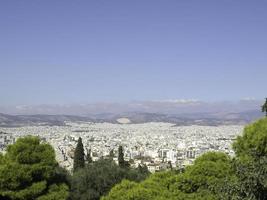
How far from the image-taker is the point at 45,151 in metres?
23.3

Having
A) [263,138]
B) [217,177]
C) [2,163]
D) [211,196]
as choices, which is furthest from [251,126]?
[2,163]

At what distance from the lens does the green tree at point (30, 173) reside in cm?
2205

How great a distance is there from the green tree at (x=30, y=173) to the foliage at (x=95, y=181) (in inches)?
132

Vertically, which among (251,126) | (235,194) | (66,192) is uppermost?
(251,126)

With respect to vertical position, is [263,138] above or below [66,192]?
above

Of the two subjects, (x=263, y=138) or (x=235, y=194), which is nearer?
(x=235, y=194)

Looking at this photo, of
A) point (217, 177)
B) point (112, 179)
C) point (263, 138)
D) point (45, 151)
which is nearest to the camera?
point (217, 177)

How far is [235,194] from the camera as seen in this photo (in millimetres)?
11414

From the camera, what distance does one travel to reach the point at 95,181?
90.6 feet

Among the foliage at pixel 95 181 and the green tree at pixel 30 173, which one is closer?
the green tree at pixel 30 173

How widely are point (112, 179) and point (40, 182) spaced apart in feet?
20.8

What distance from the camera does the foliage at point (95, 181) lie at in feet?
88.7

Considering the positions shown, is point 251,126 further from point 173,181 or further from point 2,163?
point 2,163

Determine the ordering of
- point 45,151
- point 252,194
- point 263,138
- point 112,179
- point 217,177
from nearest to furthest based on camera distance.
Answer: point 252,194
point 217,177
point 263,138
point 45,151
point 112,179
